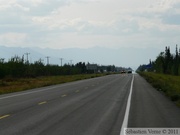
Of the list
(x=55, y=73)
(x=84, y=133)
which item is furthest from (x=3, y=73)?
(x=84, y=133)

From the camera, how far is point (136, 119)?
14477 mm

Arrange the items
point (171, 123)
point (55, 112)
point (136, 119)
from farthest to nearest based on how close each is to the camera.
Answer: point (55, 112) < point (136, 119) < point (171, 123)

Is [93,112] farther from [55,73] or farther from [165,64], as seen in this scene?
[55,73]

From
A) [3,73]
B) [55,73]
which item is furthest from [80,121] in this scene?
[55,73]

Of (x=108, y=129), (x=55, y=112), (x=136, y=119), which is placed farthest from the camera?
(x=55, y=112)

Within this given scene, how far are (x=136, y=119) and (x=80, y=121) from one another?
198 cm

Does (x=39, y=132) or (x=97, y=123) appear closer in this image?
(x=39, y=132)

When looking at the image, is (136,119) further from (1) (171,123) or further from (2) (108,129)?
(2) (108,129)

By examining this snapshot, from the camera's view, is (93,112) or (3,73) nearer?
(93,112)

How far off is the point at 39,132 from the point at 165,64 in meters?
132

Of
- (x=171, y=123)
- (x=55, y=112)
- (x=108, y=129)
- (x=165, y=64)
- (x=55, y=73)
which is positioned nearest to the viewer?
(x=108, y=129)

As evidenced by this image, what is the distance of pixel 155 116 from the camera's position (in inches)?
611

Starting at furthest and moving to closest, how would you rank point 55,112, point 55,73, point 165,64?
point 55,73, point 165,64, point 55,112

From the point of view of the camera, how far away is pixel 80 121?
13961mm
